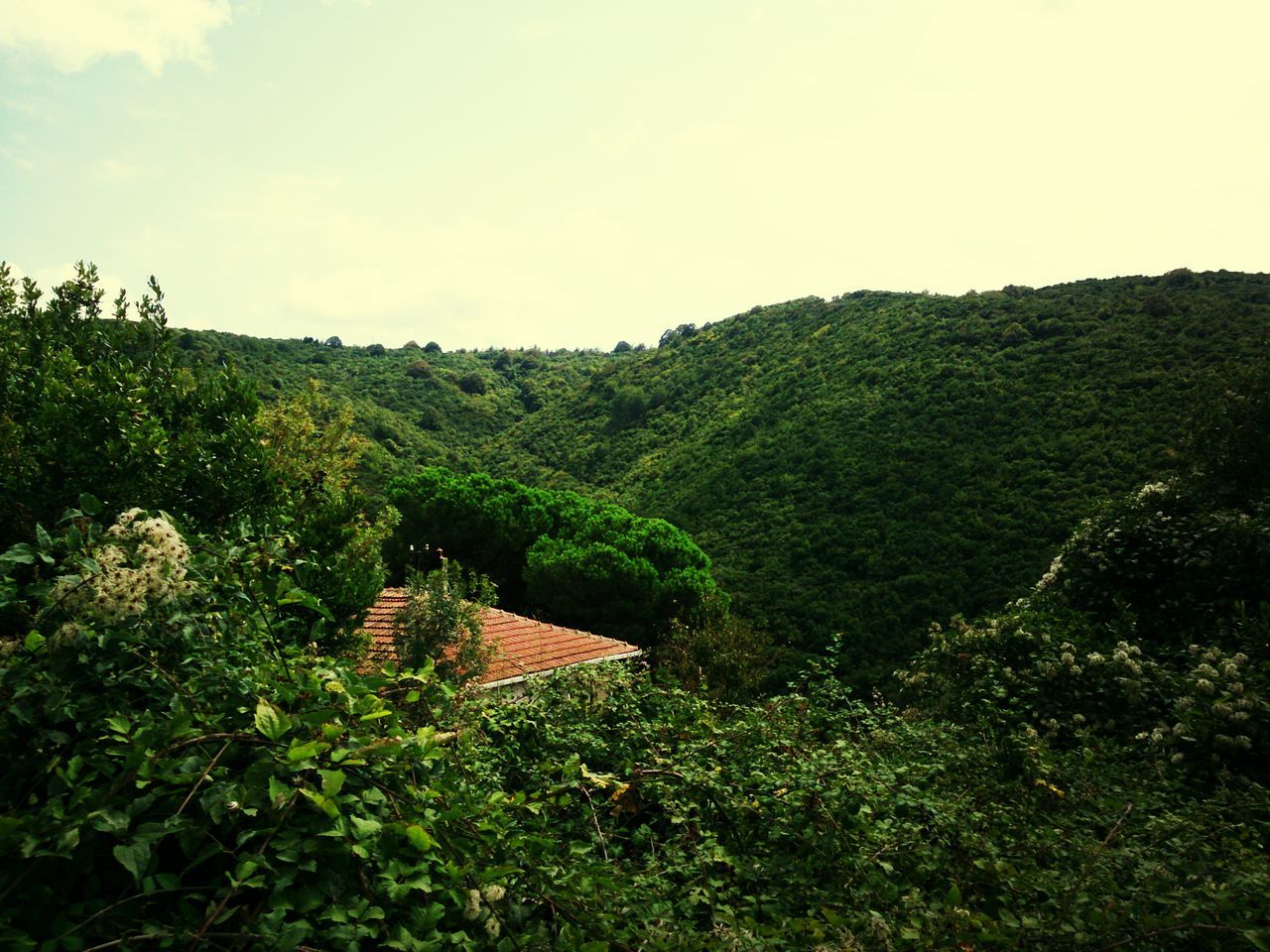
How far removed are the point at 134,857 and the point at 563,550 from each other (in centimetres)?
1960

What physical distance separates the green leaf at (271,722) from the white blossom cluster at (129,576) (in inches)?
19.7

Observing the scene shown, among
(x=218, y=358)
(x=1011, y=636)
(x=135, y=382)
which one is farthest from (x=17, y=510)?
(x=218, y=358)

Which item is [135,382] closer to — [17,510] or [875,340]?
[17,510]

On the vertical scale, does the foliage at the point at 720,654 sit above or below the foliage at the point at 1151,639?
below

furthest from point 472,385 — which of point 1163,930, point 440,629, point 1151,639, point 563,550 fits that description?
point 1163,930

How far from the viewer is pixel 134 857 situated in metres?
1.62

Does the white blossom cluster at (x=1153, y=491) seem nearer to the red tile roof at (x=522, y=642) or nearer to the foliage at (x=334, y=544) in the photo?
the red tile roof at (x=522, y=642)

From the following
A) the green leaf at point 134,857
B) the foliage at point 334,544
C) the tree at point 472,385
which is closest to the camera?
the green leaf at point 134,857

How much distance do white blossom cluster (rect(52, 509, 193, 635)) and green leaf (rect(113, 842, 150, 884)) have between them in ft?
2.08

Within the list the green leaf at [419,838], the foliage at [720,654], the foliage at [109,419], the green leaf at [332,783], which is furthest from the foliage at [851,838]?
the foliage at [720,654]

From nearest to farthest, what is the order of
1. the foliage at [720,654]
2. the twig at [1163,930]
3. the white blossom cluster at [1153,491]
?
the twig at [1163,930] → the white blossom cluster at [1153,491] → the foliage at [720,654]

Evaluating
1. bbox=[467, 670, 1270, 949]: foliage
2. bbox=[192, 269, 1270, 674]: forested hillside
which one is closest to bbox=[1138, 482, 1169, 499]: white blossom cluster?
bbox=[192, 269, 1270, 674]: forested hillside

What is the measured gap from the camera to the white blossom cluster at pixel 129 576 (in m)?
1.99

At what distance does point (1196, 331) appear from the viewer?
1210 inches
